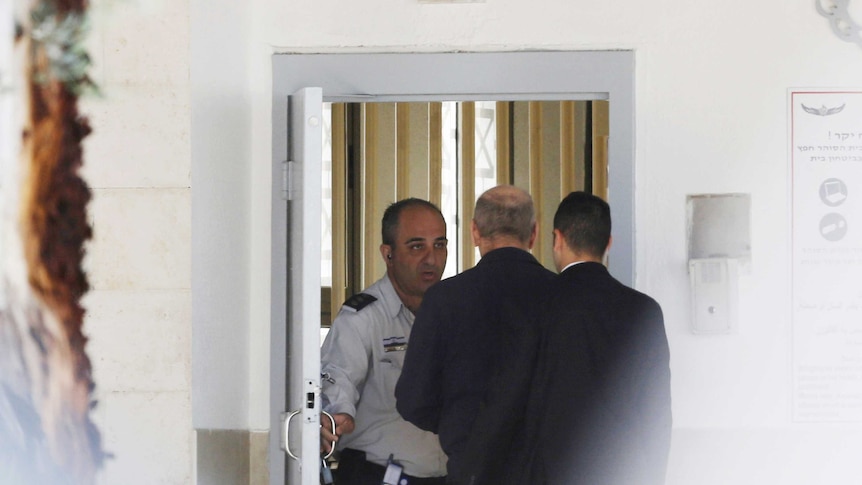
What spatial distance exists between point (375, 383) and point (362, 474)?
24 cm

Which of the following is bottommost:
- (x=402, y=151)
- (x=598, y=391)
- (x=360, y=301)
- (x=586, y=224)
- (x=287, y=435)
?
(x=287, y=435)

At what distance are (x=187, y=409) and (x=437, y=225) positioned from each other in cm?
108

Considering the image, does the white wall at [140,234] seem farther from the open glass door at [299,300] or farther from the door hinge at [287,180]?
the door hinge at [287,180]

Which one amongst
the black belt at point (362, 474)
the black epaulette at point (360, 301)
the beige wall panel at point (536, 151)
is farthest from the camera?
the beige wall panel at point (536, 151)

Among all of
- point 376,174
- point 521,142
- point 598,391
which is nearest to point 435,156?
point 376,174

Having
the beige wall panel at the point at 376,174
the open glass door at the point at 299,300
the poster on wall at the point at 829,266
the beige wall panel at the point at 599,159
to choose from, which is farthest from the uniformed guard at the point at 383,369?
the beige wall panel at the point at 599,159

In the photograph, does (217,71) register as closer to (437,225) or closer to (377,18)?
(377,18)

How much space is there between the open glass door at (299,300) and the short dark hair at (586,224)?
1.81ft

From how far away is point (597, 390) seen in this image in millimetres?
2107

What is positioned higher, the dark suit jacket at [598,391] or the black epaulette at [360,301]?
the black epaulette at [360,301]

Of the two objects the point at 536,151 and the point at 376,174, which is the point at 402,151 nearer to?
the point at 376,174

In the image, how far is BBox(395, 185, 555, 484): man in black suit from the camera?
89.8 inches

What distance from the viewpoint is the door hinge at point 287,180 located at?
2588 mm

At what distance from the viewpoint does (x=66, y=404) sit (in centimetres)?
202
